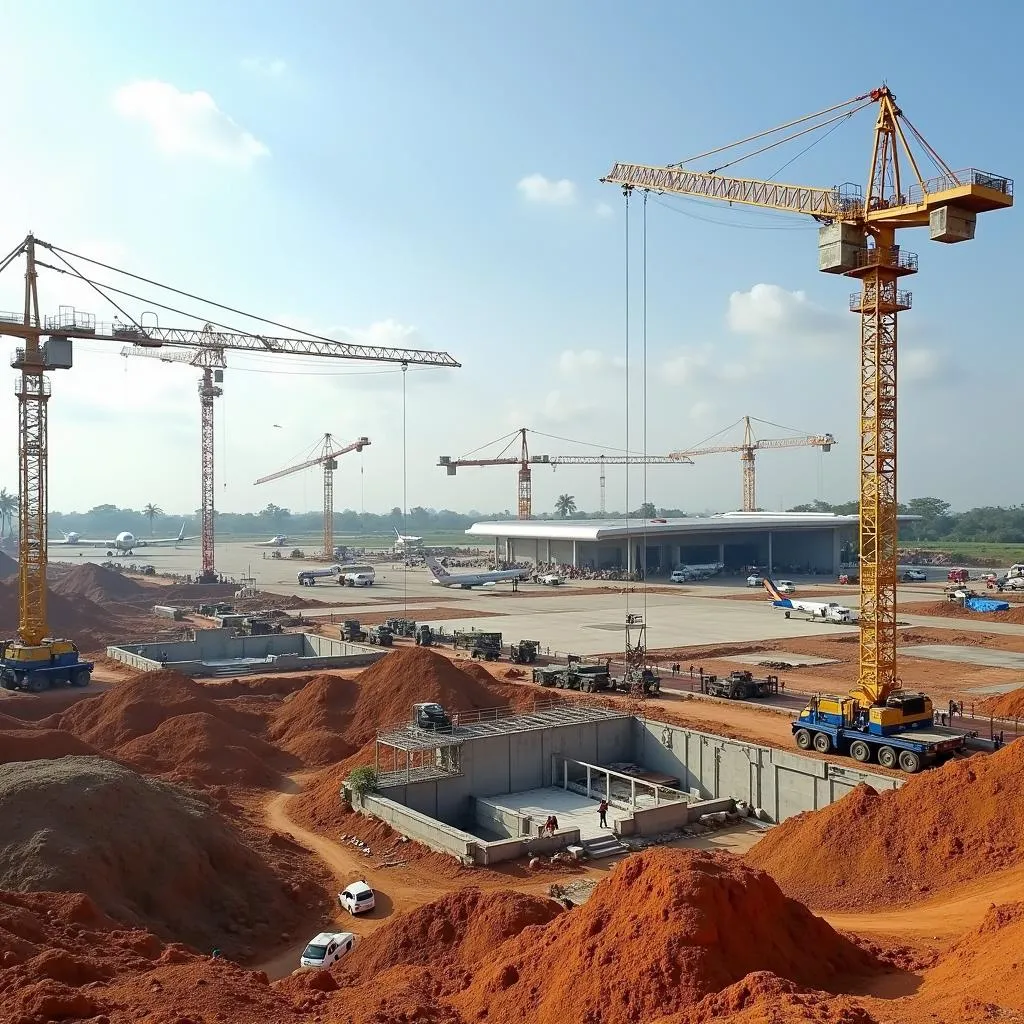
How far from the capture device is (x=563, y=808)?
117 feet

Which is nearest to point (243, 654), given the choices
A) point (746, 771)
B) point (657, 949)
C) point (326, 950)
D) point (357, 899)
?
point (746, 771)

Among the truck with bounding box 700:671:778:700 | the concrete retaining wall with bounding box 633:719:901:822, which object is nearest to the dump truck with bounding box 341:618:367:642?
the truck with bounding box 700:671:778:700

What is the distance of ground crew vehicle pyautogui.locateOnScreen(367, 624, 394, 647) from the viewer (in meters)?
69.6

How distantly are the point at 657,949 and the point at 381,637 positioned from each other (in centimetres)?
5495

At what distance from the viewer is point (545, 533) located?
137375 mm

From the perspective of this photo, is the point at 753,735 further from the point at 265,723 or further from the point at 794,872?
the point at 265,723

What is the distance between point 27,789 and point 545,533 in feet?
372

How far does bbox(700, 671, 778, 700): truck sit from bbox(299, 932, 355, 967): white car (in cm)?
3100

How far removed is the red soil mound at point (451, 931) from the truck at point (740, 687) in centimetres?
2920

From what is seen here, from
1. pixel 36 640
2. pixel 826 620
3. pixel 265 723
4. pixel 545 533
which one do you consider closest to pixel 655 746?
pixel 265 723

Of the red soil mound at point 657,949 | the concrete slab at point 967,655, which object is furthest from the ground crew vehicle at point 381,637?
the red soil mound at point 657,949

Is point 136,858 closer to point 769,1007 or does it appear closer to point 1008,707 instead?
point 769,1007

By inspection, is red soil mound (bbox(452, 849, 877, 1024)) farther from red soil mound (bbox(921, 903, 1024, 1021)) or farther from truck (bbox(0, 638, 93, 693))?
truck (bbox(0, 638, 93, 693))

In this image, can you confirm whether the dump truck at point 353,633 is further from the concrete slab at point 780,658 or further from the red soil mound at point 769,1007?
the red soil mound at point 769,1007
